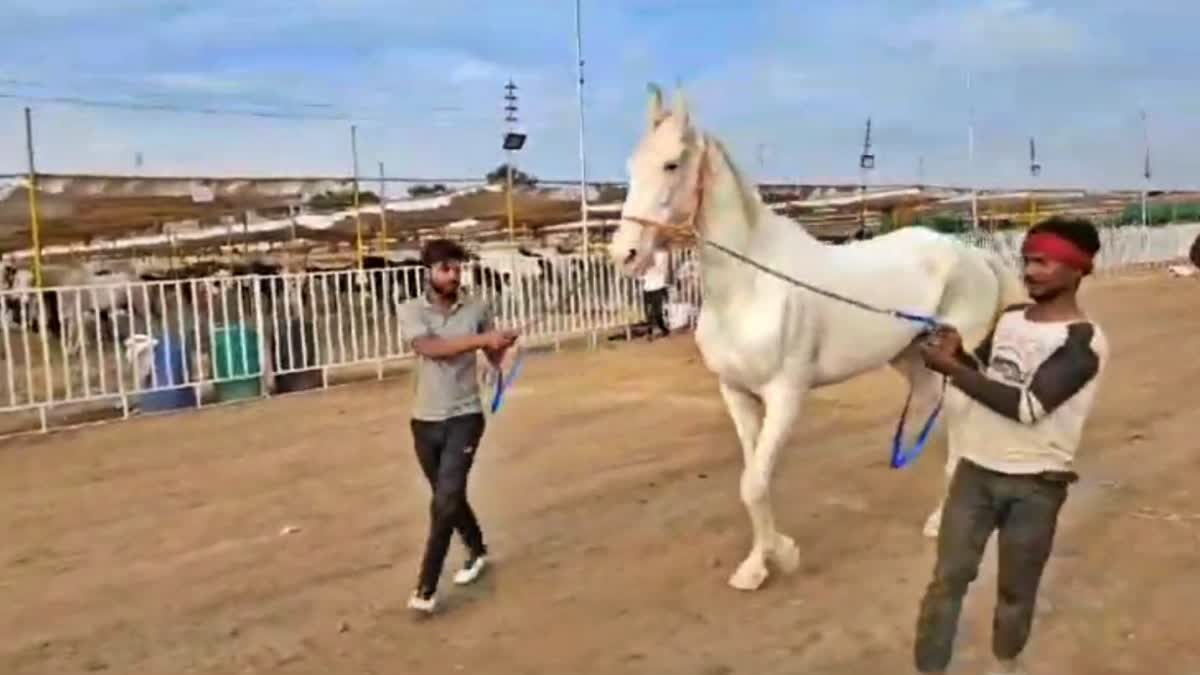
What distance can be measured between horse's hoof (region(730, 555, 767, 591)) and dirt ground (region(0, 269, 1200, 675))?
Result: 6 cm

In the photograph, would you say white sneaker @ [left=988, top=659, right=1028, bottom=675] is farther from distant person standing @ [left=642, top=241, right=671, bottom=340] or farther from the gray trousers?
distant person standing @ [left=642, top=241, right=671, bottom=340]

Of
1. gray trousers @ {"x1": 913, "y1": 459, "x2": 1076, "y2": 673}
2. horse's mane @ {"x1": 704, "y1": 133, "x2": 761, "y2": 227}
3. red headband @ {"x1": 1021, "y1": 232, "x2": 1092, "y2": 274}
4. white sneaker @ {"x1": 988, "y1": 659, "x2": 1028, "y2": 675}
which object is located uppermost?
horse's mane @ {"x1": 704, "y1": 133, "x2": 761, "y2": 227}

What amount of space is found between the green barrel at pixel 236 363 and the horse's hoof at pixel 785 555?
781cm

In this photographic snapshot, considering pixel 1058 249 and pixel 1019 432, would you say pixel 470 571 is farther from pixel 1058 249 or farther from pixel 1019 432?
pixel 1058 249

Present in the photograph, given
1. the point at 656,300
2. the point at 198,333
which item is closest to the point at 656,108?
the point at 198,333

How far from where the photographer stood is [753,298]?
5.36 m

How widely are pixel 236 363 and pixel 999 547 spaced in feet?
32.2

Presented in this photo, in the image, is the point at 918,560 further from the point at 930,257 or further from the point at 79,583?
the point at 79,583

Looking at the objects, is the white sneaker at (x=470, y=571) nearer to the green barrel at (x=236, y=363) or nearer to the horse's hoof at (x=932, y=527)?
the horse's hoof at (x=932, y=527)

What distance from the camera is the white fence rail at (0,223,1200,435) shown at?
11.3 meters

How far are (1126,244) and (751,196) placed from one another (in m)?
32.5

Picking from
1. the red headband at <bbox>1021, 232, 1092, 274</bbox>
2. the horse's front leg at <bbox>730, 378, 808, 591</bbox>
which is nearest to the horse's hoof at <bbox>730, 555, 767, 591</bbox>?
the horse's front leg at <bbox>730, 378, 808, 591</bbox>

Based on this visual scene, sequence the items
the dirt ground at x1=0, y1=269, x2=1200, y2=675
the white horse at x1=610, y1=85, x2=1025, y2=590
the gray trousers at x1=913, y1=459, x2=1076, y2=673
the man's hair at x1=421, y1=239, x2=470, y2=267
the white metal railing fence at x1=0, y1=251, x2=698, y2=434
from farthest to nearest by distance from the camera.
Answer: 1. the white metal railing fence at x1=0, y1=251, x2=698, y2=434
2. the white horse at x1=610, y1=85, x2=1025, y2=590
3. the man's hair at x1=421, y1=239, x2=470, y2=267
4. the dirt ground at x1=0, y1=269, x2=1200, y2=675
5. the gray trousers at x1=913, y1=459, x2=1076, y2=673

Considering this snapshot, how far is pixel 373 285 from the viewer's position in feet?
44.5
